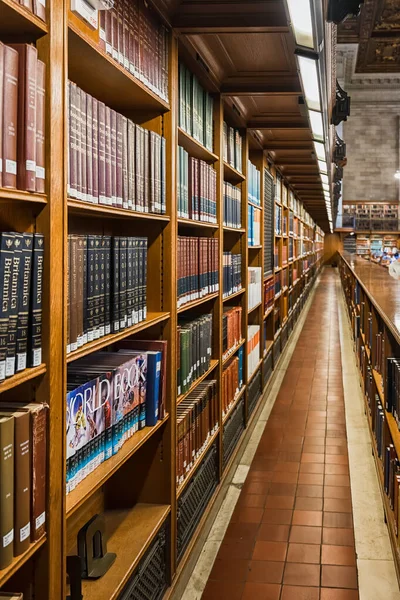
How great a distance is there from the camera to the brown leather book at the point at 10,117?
1395 mm

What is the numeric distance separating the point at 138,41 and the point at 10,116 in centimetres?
111

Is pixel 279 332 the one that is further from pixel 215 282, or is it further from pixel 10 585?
pixel 10 585

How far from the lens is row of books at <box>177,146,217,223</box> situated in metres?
2.96

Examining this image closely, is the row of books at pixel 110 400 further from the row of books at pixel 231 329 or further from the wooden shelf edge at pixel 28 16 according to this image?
the row of books at pixel 231 329

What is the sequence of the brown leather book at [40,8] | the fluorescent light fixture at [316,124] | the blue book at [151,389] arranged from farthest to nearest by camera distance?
the fluorescent light fixture at [316,124] → the blue book at [151,389] → the brown leather book at [40,8]

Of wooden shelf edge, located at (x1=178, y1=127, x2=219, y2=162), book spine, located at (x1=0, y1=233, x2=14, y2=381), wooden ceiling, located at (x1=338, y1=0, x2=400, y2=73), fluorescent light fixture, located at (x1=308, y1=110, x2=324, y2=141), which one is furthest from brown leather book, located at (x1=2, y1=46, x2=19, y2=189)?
wooden ceiling, located at (x1=338, y1=0, x2=400, y2=73)

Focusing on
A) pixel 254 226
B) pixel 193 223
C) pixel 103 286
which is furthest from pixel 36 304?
pixel 254 226

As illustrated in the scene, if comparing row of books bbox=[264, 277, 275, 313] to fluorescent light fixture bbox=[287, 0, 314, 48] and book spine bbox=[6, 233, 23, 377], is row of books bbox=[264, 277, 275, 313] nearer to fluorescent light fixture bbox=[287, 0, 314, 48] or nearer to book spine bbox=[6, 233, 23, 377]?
fluorescent light fixture bbox=[287, 0, 314, 48]

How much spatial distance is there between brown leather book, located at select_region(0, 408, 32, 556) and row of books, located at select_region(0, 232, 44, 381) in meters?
0.12

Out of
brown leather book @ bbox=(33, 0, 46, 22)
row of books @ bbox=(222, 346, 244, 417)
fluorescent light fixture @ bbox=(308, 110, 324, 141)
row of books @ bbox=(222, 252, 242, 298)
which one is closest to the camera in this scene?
brown leather book @ bbox=(33, 0, 46, 22)

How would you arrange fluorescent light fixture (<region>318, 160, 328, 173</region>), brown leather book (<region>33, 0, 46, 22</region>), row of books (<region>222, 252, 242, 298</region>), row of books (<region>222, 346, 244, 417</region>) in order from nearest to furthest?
brown leather book (<region>33, 0, 46, 22</region>), row of books (<region>222, 346, 244, 417</region>), row of books (<region>222, 252, 242, 298</region>), fluorescent light fixture (<region>318, 160, 328, 173</region>)

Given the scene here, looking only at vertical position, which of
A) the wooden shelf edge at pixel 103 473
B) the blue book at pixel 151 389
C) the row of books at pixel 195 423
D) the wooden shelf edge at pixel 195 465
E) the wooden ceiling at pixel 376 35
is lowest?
the wooden shelf edge at pixel 195 465

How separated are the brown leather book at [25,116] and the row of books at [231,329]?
268cm

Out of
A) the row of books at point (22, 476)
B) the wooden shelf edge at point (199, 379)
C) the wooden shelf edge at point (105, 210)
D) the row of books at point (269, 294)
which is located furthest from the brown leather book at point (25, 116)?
the row of books at point (269, 294)
